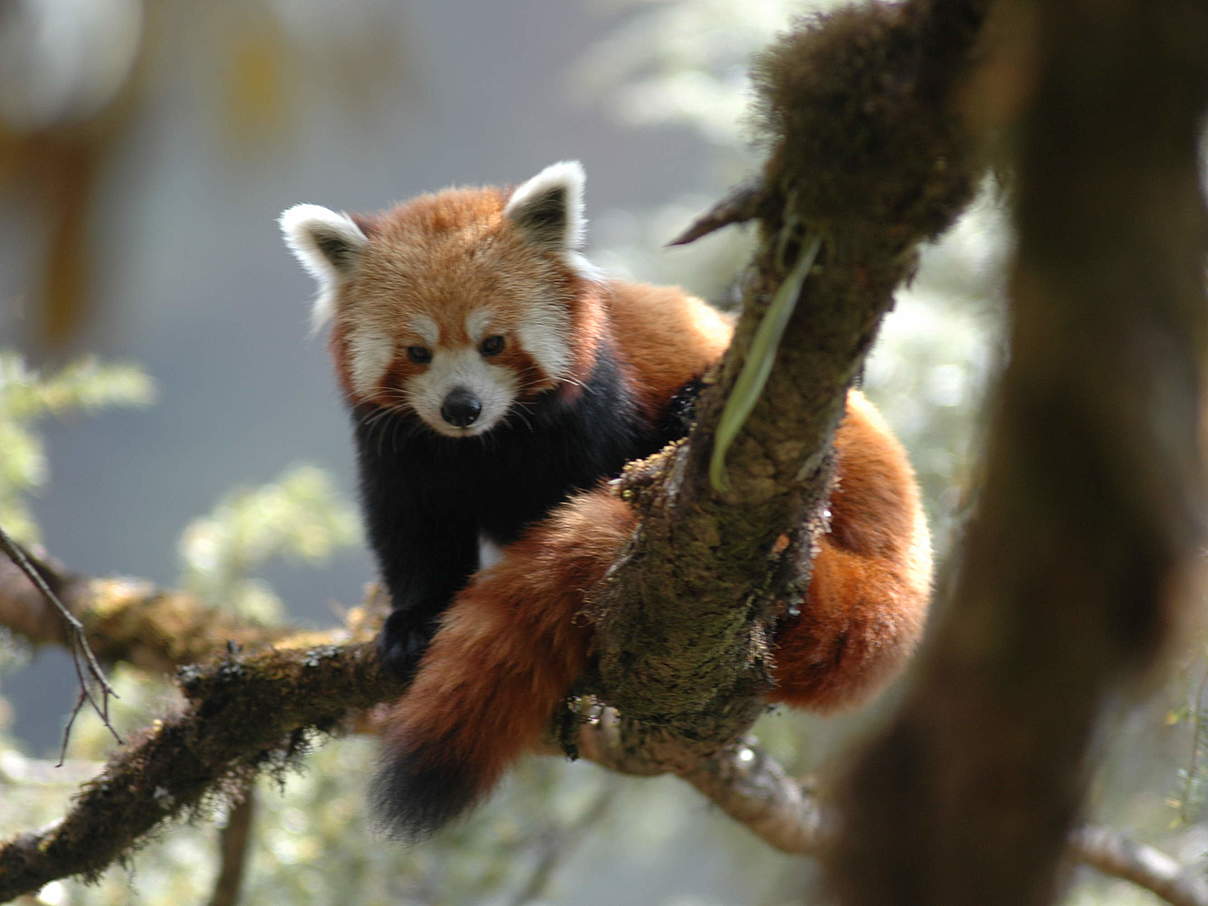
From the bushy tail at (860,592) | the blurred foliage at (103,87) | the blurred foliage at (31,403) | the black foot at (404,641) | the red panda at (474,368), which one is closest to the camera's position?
the blurred foliage at (103,87)

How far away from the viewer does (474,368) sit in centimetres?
251

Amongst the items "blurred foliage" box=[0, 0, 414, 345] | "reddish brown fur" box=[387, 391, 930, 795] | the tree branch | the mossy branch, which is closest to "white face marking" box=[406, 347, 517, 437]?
"reddish brown fur" box=[387, 391, 930, 795]

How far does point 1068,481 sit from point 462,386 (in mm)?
1946

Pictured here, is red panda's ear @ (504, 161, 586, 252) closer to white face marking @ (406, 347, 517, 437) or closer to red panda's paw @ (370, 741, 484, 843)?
white face marking @ (406, 347, 517, 437)

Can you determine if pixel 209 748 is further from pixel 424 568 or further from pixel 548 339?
A: pixel 548 339

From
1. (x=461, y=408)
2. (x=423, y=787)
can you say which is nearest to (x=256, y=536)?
(x=461, y=408)

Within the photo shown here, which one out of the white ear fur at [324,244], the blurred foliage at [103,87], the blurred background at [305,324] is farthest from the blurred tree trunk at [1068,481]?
the white ear fur at [324,244]

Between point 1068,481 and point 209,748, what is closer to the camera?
point 1068,481

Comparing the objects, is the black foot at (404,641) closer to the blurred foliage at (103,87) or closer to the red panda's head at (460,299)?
the red panda's head at (460,299)

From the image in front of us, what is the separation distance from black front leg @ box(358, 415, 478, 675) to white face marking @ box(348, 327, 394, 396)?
18 centimetres

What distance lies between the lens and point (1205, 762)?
220 cm

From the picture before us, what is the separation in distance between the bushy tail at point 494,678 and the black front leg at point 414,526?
0.57 metres

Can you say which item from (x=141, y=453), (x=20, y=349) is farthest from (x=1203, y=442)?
(x=141, y=453)

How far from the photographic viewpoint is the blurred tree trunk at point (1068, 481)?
0.60 m
